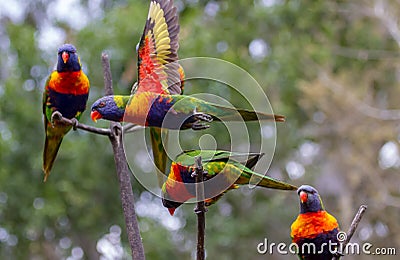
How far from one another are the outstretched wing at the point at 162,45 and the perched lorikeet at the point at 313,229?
1.84 feet

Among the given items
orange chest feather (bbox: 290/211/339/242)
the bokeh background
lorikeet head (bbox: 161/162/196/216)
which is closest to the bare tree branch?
the bokeh background

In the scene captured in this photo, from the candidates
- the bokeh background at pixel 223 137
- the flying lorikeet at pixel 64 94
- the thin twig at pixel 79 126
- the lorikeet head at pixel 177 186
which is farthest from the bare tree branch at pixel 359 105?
the lorikeet head at pixel 177 186

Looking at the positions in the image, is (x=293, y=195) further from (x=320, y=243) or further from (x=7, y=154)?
(x=320, y=243)

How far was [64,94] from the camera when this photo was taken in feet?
5.87

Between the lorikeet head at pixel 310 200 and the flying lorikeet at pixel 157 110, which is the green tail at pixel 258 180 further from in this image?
the lorikeet head at pixel 310 200

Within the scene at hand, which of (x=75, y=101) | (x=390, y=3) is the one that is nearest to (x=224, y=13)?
(x=390, y=3)

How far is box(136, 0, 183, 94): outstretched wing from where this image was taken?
1.45 m

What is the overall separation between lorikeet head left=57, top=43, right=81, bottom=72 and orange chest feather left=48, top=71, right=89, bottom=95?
0.13 feet

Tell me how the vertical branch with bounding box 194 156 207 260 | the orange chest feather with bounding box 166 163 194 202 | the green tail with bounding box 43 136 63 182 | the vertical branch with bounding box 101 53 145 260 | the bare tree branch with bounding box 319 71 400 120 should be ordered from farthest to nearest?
the bare tree branch with bounding box 319 71 400 120, the green tail with bounding box 43 136 63 182, the vertical branch with bounding box 101 53 145 260, the orange chest feather with bounding box 166 163 194 202, the vertical branch with bounding box 194 156 207 260

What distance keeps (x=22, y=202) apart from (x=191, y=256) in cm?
156

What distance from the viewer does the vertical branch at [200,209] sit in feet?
3.77

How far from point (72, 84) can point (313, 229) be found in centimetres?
86

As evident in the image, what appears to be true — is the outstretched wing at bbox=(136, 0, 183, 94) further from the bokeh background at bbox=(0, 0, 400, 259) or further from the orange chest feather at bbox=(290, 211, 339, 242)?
the bokeh background at bbox=(0, 0, 400, 259)

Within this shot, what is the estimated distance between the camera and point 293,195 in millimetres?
6473
